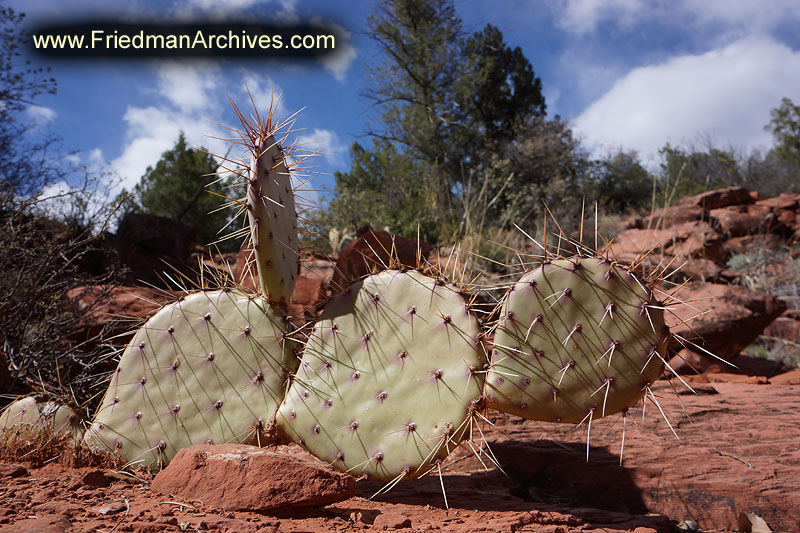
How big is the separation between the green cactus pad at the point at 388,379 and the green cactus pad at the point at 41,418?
1227 millimetres

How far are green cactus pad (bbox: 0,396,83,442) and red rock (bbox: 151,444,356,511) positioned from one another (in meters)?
1.07

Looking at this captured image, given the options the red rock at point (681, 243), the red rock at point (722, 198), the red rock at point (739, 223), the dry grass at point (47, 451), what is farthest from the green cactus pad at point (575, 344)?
the red rock at point (722, 198)

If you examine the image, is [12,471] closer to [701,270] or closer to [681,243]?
[701,270]

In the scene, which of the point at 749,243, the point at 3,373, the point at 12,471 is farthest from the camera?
the point at 749,243

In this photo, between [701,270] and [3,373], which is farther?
[701,270]

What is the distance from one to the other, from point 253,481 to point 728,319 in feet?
19.2

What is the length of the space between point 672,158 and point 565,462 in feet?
77.1

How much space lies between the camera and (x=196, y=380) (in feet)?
9.87

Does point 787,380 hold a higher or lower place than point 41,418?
lower

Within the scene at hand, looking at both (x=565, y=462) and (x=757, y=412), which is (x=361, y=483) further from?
(x=757, y=412)

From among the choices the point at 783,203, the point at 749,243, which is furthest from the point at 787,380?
the point at 783,203

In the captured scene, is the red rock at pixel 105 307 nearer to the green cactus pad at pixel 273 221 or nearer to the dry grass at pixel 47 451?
the dry grass at pixel 47 451

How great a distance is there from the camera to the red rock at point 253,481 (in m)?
2.14

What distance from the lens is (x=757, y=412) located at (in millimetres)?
3961
